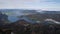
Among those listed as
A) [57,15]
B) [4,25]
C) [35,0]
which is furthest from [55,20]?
[4,25]

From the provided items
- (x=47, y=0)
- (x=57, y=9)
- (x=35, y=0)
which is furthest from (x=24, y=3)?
(x=57, y=9)

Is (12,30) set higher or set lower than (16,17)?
lower

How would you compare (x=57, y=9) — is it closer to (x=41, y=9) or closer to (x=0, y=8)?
(x=41, y=9)

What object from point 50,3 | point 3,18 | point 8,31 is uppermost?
point 50,3

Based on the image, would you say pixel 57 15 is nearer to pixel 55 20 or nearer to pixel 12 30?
Result: pixel 55 20

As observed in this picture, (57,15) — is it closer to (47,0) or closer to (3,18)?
(47,0)

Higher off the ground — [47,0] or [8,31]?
[47,0]

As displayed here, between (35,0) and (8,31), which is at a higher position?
(35,0)
